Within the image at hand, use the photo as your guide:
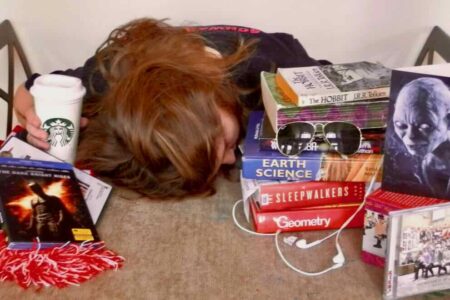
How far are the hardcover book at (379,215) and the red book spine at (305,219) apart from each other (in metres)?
0.07

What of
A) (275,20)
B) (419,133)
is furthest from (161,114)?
(275,20)

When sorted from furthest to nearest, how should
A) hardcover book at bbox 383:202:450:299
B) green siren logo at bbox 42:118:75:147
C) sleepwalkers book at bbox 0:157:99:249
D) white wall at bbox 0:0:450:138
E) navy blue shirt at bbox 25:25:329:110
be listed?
white wall at bbox 0:0:450:138
navy blue shirt at bbox 25:25:329:110
green siren logo at bbox 42:118:75:147
sleepwalkers book at bbox 0:157:99:249
hardcover book at bbox 383:202:450:299

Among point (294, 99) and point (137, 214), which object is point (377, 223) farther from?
point (137, 214)

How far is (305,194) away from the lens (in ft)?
2.94

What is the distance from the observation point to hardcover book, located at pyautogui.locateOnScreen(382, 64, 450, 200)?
0.79 m

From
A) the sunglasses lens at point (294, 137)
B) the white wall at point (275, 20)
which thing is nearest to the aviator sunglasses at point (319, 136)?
the sunglasses lens at point (294, 137)

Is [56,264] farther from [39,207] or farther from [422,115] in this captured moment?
[422,115]

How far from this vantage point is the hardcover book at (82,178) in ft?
3.12

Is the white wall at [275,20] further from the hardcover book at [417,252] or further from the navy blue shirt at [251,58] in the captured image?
the hardcover book at [417,252]

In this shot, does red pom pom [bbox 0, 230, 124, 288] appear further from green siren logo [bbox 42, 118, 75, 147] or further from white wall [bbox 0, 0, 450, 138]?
white wall [bbox 0, 0, 450, 138]

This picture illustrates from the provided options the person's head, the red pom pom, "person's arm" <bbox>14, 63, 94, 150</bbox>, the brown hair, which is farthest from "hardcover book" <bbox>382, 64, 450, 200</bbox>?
"person's arm" <bbox>14, 63, 94, 150</bbox>

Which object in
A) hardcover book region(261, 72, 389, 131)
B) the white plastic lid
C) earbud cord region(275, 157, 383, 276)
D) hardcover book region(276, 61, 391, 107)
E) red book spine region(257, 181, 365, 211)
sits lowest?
earbud cord region(275, 157, 383, 276)

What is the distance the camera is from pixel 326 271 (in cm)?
82

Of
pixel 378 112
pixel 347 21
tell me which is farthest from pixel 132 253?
pixel 347 21
